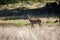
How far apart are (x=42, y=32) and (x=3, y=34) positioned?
1819 millimetres

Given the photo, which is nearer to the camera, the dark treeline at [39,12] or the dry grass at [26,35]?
the dry grass at [26,35]

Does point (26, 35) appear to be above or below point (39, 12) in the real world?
above

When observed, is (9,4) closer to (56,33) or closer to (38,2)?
(38,2)

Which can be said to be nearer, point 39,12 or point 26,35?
point 26,35

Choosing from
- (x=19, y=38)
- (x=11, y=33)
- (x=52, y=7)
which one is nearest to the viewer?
(x=19, y=38)

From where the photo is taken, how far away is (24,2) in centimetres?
4800

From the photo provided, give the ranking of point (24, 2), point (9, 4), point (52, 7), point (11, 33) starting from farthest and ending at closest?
point (24, 2)
point (9, 4)
point (52, 7)
point (11, 33)

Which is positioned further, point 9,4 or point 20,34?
point 9,4

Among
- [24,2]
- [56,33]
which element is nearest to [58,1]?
[24,2]

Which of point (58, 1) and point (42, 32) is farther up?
point (42, 32)

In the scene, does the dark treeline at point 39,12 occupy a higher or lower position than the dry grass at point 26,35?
lower

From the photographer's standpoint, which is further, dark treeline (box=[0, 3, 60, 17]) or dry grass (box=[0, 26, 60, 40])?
dark treeline (box=[0, 3, 60, 17])

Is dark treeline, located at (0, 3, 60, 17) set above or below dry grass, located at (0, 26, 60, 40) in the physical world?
below

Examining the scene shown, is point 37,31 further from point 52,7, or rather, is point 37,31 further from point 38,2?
point 38,2
